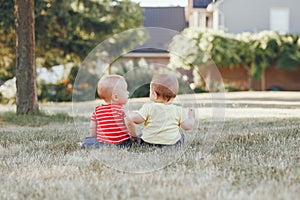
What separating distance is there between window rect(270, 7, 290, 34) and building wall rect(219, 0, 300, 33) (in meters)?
0.12

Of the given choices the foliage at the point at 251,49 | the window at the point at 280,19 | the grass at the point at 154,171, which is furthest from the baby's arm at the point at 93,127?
the window at the point at 280,19

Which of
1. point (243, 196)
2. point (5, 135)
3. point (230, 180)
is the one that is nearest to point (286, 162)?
point (230, 180)

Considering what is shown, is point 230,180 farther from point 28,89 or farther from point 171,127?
point 28,89

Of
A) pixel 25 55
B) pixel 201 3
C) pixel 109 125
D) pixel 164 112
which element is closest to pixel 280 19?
pixel 201 3

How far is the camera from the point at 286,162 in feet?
12.5

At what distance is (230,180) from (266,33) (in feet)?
57.4

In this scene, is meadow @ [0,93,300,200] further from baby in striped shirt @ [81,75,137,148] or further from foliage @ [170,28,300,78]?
foliage @ [170,28,300,78]

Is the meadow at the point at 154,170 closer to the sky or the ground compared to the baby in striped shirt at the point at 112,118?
closer to the ground

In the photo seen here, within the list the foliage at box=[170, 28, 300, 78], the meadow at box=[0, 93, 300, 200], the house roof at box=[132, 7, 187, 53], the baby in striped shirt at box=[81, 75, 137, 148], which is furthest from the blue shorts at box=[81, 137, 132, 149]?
the house roof at box=[132, 7, 187, 53]

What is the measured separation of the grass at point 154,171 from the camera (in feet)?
9.41

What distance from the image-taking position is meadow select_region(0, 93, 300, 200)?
9.43ft

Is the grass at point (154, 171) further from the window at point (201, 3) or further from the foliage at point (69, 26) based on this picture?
the window at point (201, 3)

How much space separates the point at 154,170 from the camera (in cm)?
355

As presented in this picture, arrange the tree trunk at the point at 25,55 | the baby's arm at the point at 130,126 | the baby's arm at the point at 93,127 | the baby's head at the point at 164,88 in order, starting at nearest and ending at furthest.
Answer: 1. the baby's head at the point at 164,88
2. the baby's arm at the point at 130,126
3. the baby's arm at the point at 93,127
4. the tree trunk at the point at 25,55
